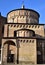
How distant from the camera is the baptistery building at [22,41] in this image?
1705 centimetres

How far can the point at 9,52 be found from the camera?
17.8 metres

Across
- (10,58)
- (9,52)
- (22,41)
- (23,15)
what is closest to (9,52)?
(9,52)

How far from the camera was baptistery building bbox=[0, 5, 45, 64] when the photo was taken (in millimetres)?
17047

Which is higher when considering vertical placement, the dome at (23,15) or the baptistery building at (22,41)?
the dome at (23,15)

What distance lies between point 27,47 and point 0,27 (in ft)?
18.3

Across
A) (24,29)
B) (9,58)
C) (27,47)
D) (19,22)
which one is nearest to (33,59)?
(27,47)

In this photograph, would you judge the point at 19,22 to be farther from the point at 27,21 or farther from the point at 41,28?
the point at 41,28

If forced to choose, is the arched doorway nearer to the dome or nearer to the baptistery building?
the baptistery building

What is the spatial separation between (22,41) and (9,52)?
1744 mm

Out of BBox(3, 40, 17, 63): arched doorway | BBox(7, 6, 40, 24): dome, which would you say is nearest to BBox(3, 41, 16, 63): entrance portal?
BBox(3, 40, 17, 63): arched doorway

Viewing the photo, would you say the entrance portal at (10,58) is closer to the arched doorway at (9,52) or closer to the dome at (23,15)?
the arched doorway at (9,52)

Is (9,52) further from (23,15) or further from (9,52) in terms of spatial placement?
(23,15)

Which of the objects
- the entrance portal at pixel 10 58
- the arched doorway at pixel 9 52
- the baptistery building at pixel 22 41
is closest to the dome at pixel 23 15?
the baptistery building at pixel 22 41

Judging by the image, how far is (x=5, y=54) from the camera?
17.3m
